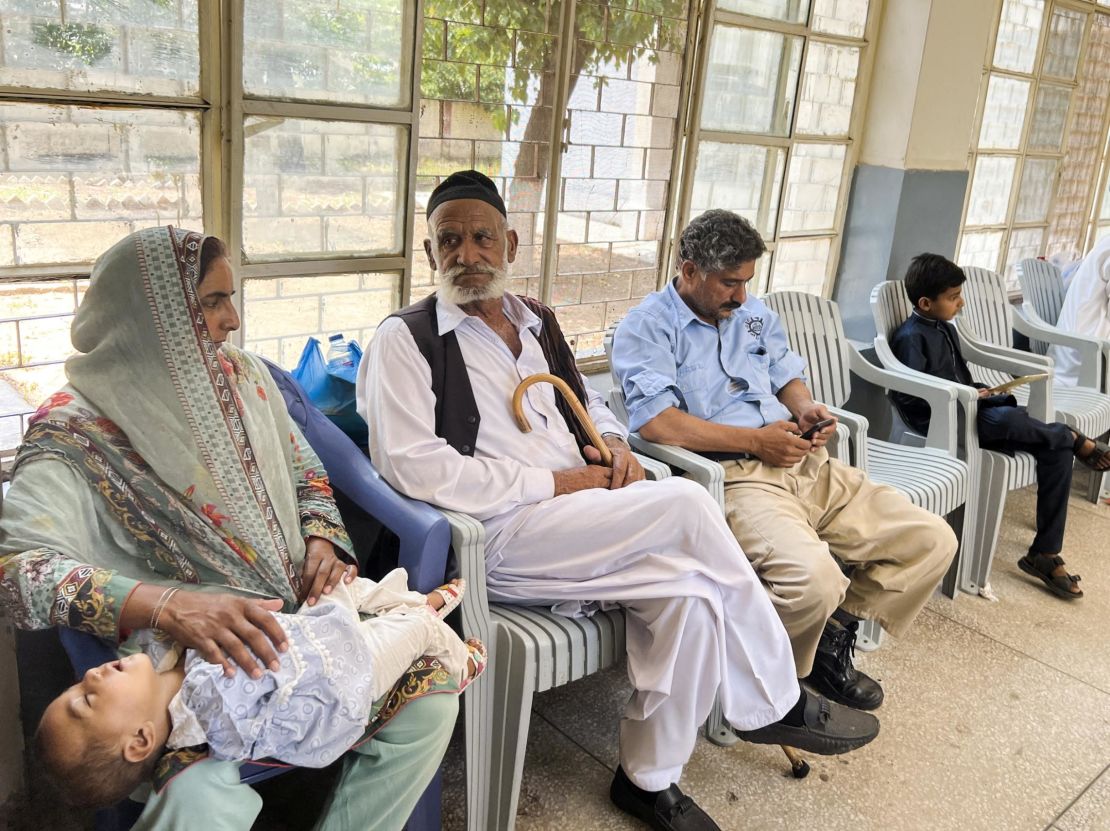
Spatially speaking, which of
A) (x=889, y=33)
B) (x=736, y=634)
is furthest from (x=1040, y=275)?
(x=736, y=634)

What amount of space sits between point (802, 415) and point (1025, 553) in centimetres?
145

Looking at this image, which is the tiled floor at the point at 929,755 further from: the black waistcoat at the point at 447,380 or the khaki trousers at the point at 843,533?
the black waistcoat at the point at 447,380

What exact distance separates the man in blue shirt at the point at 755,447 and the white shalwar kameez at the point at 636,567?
37cm

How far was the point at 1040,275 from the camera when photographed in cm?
458

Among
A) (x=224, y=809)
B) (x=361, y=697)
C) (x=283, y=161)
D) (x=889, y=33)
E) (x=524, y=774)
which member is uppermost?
(x=889, y=33)

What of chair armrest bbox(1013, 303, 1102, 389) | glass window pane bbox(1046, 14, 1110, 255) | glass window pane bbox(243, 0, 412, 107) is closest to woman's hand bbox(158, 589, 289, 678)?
glass window pane bbox(243, 0, 412, 107)

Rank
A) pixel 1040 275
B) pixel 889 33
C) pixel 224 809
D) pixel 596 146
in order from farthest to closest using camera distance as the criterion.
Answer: pixel 1040 275 → pixel 889 33 → pixel 596 146 → pixel 224 809

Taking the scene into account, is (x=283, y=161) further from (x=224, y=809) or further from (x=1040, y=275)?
(x=1040, y=275)

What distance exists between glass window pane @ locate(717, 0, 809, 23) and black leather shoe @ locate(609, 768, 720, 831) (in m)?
2.70

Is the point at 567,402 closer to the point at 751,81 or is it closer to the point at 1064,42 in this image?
the point at 751,81

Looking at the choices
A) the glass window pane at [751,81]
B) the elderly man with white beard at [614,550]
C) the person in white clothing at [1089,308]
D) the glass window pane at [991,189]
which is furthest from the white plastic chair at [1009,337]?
the elderly man with white beard at [614,550]

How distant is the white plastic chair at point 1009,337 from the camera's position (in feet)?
12.4

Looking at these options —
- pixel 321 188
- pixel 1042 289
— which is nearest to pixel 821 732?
pixel 321 188

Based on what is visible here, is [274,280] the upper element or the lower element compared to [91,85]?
lower
